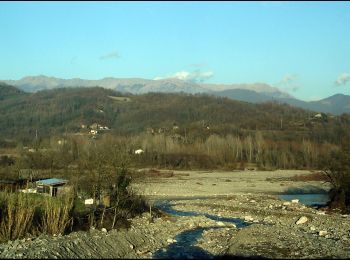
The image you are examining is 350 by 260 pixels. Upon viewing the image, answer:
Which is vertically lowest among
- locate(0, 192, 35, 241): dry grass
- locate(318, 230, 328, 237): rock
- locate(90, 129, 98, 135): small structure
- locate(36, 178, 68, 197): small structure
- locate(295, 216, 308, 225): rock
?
locate(295, 216, 308, 225): rock

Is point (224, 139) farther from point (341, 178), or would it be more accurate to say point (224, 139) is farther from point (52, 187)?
point (52, 187)

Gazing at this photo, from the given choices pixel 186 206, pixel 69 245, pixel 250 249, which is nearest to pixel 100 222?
pixel 69 245

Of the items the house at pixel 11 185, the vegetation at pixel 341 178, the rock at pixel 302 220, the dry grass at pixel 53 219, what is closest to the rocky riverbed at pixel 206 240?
the rock at pixel 302 220

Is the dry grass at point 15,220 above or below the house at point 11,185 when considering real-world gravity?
above

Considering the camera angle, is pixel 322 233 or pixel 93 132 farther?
pixel 93 132

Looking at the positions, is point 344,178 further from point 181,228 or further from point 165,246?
point 165,246

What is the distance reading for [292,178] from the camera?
94.4 m

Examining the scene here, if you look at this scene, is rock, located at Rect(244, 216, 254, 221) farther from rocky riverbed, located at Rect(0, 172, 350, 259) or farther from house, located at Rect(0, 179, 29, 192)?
house, located at Rect(0, 179, 29, 192)

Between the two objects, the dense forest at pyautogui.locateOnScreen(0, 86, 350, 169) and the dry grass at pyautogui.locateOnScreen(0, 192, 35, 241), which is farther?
the dense forest at pyautogui.locateOnScreen(0, 86, 350, 169)

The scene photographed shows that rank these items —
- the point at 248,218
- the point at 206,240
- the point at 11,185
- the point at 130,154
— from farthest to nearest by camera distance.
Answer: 1. the point at 11,185
2. the point at 248,218
3. the point at 130,154
4. the point at 206,240

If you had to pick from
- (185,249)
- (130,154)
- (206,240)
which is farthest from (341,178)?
(185,249)

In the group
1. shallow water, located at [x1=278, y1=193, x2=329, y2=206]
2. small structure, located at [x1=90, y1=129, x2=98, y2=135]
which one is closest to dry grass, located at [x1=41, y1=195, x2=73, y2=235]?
shallow water, located at [x1=278, y1=193, x2=329, y2=206]

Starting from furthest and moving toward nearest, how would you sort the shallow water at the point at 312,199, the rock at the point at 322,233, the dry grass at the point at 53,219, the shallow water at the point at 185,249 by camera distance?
the shallow water at the point at 312,199
the rock at the point at 322,233
the dry grass at the point at 53,219
the shallow water at the point at 185,249

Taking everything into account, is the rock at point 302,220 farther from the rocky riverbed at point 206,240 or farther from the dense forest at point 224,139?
the dense forest at point 224,139
